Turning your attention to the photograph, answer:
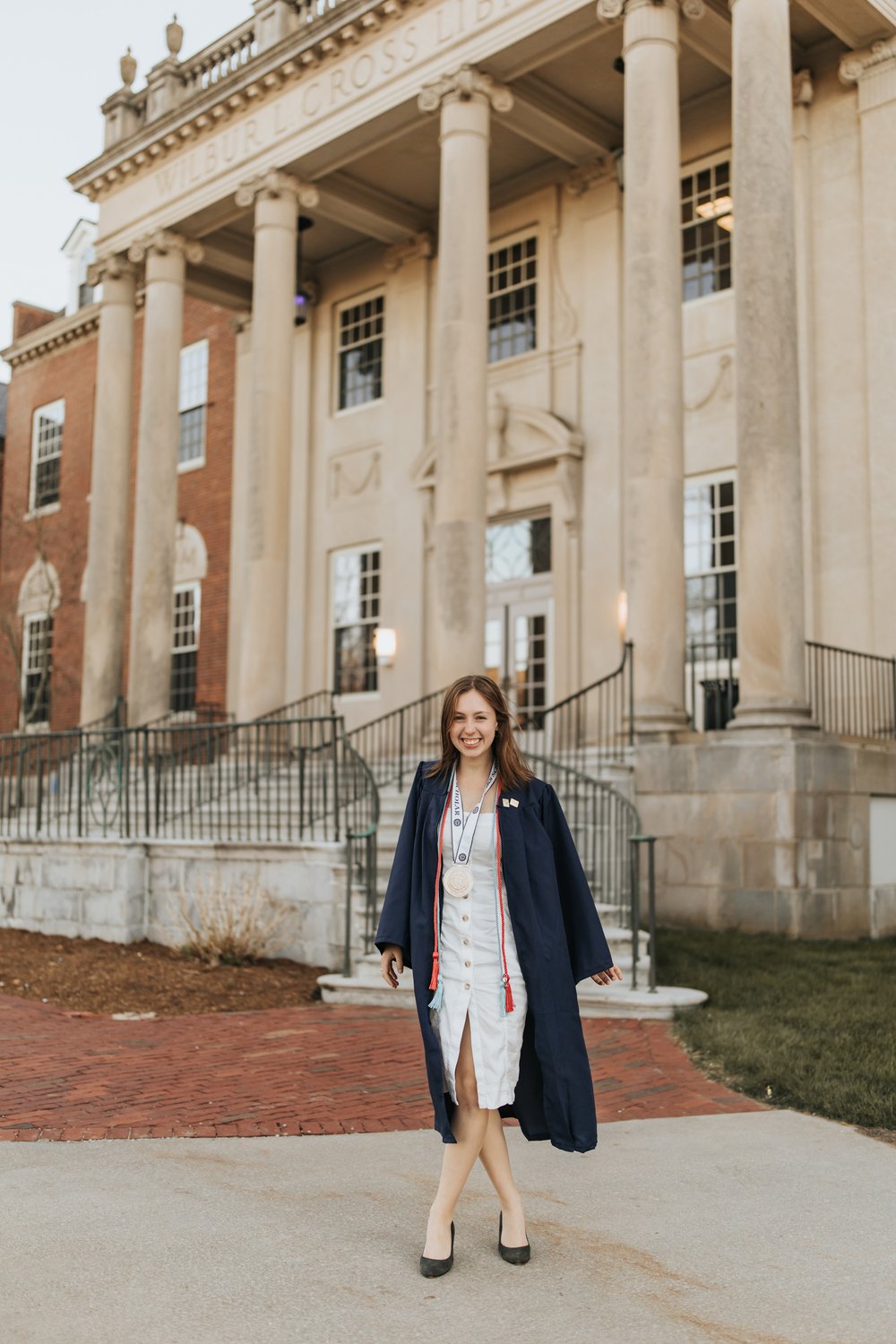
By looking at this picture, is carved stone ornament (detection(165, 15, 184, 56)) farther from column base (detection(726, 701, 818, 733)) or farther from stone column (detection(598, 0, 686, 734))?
column base (detection(726, 701, 818, 733))

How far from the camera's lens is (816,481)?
15953mm

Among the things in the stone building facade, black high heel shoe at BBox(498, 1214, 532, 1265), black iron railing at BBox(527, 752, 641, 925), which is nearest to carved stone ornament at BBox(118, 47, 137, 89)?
the stone building facade

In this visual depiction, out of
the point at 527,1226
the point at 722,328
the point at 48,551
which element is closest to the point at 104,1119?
the point at 527,1226

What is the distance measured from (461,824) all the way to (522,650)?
15451 mm

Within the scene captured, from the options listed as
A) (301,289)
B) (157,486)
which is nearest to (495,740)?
(157,486)

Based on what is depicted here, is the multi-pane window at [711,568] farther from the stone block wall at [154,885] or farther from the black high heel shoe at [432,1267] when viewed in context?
the black high heel shoe at [432,1267]

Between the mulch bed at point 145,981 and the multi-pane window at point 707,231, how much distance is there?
11293 mm

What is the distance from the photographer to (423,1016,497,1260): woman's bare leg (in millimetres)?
4020

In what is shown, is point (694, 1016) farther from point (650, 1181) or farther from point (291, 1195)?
point (291, 1195)

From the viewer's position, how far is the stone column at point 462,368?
52.6 ft

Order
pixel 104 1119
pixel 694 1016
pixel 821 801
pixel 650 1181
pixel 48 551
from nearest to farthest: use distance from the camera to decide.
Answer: pixel 650 1181 → pixel 104 1119 → pixel 694 1016 → pixel 821 801 → pixel 48 551

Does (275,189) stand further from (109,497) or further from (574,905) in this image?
(574,905)

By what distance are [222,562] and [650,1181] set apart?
20.8 metres

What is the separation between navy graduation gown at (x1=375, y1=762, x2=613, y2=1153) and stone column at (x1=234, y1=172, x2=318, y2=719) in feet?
47.0
